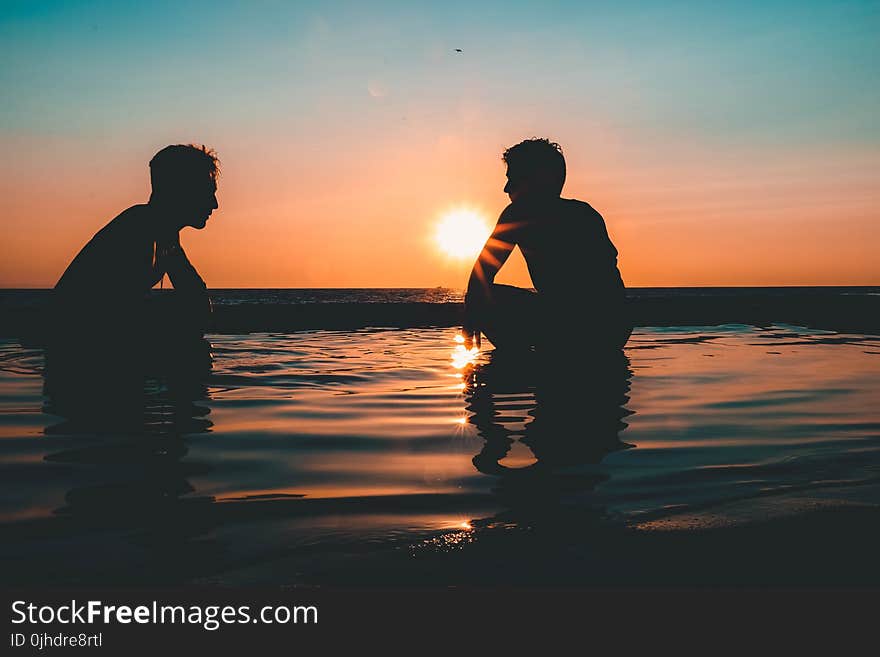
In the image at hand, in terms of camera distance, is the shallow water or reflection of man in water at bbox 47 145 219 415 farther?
reflection of man in water at bbox 47 145 219 415

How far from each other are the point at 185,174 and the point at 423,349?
4340 mm

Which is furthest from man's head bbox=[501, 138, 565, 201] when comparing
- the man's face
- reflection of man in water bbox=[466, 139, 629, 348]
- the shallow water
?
the man's face

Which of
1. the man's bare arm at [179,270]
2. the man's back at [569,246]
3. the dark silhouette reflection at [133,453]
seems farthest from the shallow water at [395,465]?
the man's bare arm at [179,270]

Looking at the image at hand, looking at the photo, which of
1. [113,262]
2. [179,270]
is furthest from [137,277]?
[179,270]

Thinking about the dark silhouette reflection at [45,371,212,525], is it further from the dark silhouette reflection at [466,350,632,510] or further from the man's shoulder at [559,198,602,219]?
the man's shoulder at [559,198,602,219]

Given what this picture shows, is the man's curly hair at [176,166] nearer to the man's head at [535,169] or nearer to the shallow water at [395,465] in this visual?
the shallow water at [395,465]

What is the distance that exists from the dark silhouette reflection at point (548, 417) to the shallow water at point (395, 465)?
0.02 metres

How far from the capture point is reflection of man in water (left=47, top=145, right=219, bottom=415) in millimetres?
5281

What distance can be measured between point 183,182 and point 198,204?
Answer: 211mm

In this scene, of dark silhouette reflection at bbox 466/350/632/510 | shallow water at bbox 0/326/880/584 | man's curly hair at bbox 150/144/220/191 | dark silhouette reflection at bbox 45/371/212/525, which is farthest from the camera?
man's curly hair at bbox 150/144/220/191

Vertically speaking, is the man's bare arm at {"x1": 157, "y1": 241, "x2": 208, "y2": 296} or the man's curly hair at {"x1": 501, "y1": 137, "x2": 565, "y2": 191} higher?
the man's curly hair at {"x1": 501, "y1": 137, "x2": 565, "y2": 191}

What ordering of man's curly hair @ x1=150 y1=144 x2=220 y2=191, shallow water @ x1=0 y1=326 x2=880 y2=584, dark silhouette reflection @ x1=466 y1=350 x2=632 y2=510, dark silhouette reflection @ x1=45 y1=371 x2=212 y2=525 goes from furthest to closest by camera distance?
man's curly hair @ x1=150 y1=144 x2=220 y2=191 → dark silhouette reflection @ x1=466 y1=350 x2=632 y2=510 → dark silhouette reflection @ x1=45 y1=371 x2=212 y2=525 → shallow water @ x1=0 y1=326 x2=880 y2=584

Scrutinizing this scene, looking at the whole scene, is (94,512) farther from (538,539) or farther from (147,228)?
(147,228)

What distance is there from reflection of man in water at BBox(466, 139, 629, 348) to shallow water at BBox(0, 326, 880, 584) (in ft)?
1.09
